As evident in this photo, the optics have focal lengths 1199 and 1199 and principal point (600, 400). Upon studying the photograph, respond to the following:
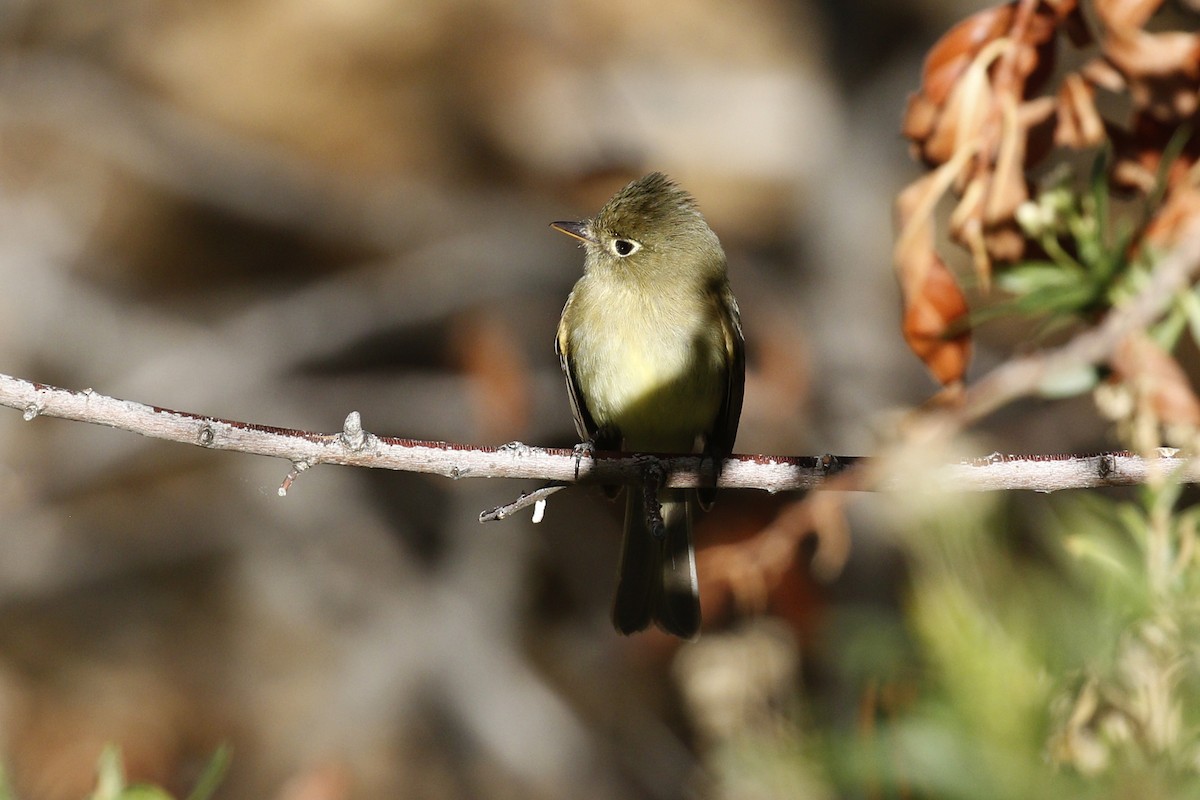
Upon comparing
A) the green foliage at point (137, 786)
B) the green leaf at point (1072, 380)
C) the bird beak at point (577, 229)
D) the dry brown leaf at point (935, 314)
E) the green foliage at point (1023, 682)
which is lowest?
the green foliage at point (137, 786)

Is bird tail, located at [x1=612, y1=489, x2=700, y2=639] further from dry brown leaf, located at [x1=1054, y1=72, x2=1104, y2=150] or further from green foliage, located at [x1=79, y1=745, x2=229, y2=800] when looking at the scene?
green foliage, located at [x1=79, y1=745, x2=229, y2=800]

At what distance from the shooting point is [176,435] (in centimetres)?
177

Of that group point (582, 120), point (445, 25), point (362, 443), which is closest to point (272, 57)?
point (445, 25)

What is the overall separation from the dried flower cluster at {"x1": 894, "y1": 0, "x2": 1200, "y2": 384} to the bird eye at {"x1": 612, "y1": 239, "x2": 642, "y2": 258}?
1425mm

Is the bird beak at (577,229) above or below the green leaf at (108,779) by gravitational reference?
above

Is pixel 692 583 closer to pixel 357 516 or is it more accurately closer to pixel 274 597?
pixel 357 516

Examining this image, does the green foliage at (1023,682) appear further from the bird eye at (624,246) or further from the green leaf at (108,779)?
the bird eye at (624,246)

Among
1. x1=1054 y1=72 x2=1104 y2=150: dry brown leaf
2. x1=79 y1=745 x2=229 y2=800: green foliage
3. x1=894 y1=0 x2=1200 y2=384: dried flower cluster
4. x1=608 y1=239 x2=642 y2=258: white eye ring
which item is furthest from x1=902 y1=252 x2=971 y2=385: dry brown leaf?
x1=608 y1=239 x2=642 y2=258: white eye ring

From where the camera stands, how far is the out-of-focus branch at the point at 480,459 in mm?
1753

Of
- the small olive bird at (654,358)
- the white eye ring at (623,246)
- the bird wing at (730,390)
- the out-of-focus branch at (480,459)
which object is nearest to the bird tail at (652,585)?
the small olive bird at (654,358)

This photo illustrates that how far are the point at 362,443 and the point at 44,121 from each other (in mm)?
4715

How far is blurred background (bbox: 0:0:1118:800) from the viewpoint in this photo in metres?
4.83

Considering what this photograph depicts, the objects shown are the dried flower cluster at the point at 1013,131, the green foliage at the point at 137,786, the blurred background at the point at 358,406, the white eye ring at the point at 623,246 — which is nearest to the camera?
the green foliage at the point at 137,786

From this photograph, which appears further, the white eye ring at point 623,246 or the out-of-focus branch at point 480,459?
the white eye ring at point 623,246
